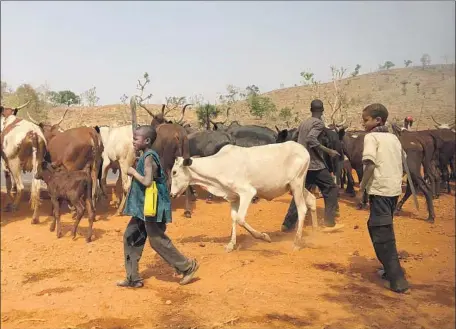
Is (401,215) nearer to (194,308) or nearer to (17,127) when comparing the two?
(194,308)

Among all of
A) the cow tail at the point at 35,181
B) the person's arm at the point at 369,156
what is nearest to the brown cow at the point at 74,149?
the cow tail at the point at 35,181

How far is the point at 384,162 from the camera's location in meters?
5.02

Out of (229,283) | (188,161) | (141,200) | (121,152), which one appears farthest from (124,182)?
(229,283)

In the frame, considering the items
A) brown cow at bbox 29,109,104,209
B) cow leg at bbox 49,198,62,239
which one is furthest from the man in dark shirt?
brown cow at bbox 29,109,104,209

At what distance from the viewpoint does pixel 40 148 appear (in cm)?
783

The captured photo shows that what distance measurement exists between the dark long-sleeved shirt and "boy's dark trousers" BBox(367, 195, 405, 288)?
2.27m

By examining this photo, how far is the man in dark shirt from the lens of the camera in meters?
7.32

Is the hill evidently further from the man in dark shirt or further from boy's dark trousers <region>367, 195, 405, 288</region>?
boy's dark trousers <region>367, 195, 405, 288</region>

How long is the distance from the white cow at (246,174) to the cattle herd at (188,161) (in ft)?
0.05

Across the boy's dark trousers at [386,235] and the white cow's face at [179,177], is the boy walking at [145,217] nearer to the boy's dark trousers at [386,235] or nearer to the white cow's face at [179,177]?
the white cow's face at [179,177]

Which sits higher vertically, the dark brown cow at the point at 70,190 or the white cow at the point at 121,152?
the white cow at the point at 121,152

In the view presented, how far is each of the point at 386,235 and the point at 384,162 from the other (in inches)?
32.2

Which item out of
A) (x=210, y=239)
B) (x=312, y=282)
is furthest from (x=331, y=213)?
(x=312, y=282)

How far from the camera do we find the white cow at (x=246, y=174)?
6492 millimetres
